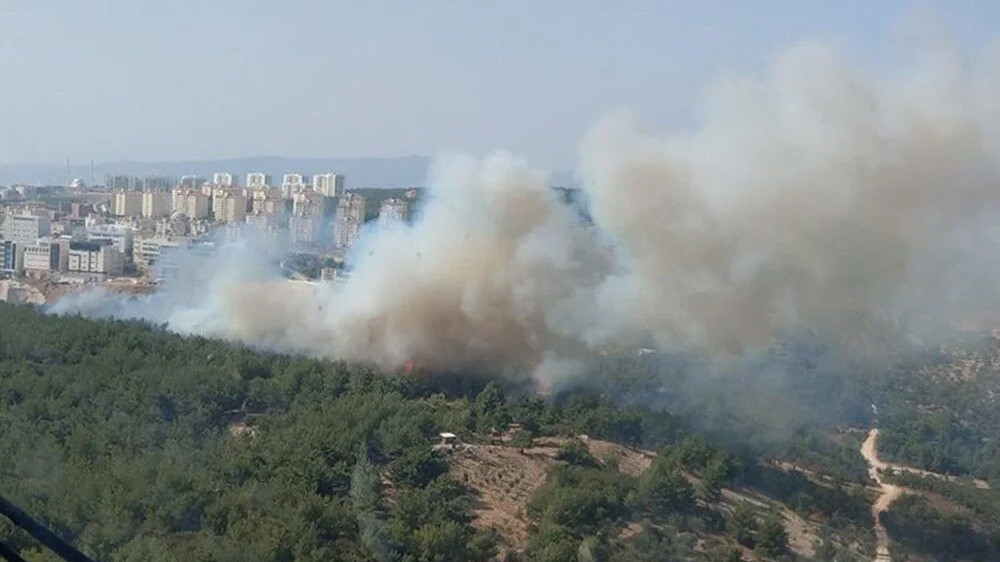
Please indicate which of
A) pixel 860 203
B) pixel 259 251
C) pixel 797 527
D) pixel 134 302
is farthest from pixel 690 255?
pixel 259 251

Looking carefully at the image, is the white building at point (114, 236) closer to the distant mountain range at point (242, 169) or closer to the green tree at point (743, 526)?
the distant mountain range at point (242, 169)

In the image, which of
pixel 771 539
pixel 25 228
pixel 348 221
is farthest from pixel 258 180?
pixel 771 539

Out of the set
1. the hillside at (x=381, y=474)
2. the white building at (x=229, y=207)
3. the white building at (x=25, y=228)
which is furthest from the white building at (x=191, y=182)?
the hillside at (x=381, y=474)

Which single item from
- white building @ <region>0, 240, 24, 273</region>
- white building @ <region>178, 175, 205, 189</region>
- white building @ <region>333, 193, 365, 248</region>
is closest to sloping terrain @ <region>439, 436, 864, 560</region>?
white building @ <region>333, 193, 365, 248</region>

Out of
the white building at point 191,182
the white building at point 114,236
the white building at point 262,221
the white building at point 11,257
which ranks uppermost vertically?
the white building at point 262,221

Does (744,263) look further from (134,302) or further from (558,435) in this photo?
(134,302)
